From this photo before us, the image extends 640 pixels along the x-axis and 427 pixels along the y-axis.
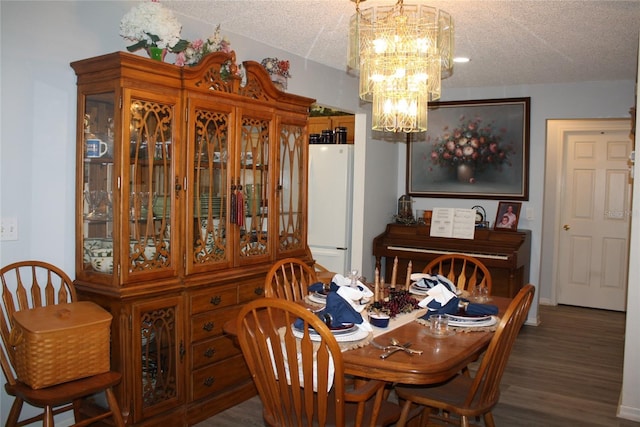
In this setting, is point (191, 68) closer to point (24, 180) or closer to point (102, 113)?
point (102, 113)

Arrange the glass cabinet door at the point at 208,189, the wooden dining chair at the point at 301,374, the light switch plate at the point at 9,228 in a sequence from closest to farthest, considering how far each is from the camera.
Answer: the wooden dining chair at the point at 301,374
the light switch plate at the point at 9,228
the glass cabinet door at the point at 208,189

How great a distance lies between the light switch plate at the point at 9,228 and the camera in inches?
103

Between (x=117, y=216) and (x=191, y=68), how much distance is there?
85 cm

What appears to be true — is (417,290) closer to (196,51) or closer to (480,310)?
(480,310)

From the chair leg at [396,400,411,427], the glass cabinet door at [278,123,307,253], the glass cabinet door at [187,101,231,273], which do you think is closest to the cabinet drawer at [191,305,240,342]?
the glass cabinet door at [187,101,231,273]

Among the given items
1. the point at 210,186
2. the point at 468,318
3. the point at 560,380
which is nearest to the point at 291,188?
the point at 210,186

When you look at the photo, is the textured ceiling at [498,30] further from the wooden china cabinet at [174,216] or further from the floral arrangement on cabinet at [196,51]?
the wooden china cabinet at [174,216]

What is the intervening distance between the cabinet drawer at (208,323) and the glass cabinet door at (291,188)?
1.99 ft

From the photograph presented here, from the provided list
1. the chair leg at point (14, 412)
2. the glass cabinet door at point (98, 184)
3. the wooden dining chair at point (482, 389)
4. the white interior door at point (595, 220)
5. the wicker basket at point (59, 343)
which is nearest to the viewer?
the wooden dining chair at point (482, 389)

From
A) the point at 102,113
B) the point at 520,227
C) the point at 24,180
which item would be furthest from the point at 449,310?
the point at 520,227

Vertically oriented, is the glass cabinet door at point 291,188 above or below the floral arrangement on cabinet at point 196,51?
below

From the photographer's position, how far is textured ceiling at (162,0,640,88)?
3.09 meters

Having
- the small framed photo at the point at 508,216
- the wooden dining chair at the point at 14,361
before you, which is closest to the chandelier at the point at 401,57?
the wooden dining chair at the point at 14,361

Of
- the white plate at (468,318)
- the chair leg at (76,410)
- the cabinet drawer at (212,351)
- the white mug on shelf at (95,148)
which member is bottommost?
the chair leg at (76,410)
